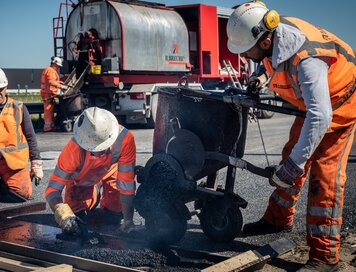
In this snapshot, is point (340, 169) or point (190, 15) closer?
point (340, 169)

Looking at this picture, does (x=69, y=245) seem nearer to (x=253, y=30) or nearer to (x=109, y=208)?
(x=109, y=208)

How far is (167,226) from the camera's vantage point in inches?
166

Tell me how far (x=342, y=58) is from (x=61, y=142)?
8.39m

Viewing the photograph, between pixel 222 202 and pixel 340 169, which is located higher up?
pixel 340 169

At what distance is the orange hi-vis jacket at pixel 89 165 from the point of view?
451cm

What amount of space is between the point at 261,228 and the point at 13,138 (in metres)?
2.95

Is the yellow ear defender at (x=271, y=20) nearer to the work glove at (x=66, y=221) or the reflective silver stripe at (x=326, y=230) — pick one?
the reflective silver stripe at (x=326, y=230)

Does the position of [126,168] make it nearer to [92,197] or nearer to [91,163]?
[91,163]

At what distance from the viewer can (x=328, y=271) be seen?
3.70 meters

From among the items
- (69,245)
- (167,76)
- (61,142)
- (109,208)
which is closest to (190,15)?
(167,76)

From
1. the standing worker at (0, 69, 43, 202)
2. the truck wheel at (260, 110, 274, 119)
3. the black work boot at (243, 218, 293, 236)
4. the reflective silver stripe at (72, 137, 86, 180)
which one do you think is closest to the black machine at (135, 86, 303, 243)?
the black work boot at (243, 218, 293, 236)

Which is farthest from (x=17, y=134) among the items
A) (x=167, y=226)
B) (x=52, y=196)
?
(x=167, y=226)

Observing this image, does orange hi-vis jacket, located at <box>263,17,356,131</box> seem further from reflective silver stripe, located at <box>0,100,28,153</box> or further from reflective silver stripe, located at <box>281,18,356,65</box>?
reflective silver stripe, located at <box>0,100,28,153</box>

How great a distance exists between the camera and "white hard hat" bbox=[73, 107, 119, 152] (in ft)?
14.4
